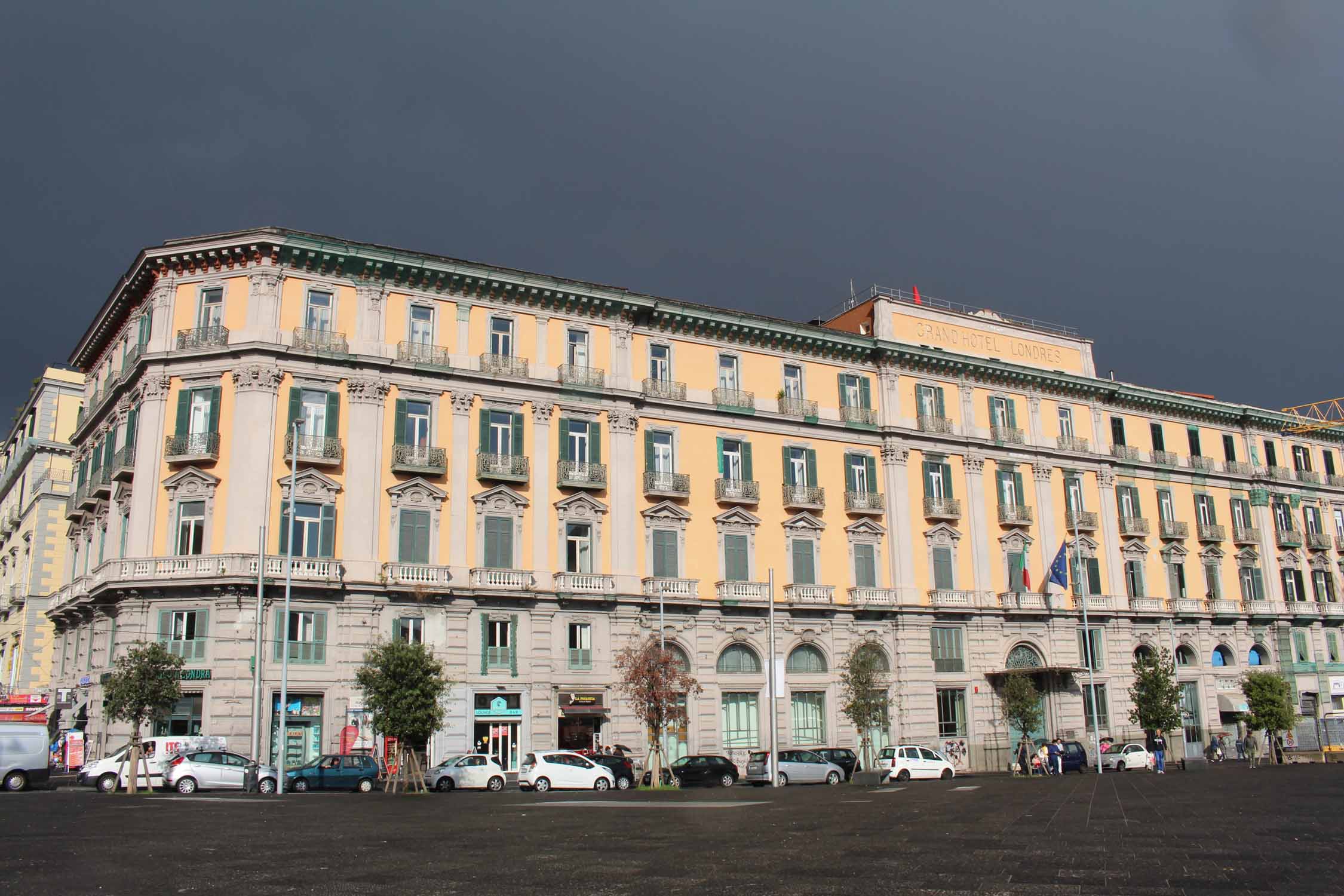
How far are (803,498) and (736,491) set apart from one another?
369 centimetres

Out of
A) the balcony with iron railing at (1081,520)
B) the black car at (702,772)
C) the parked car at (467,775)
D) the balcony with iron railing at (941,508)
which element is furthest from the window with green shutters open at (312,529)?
the balcony with iron railing at (1081,520)

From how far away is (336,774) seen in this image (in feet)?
130

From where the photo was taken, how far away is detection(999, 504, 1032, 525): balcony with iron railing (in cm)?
6047

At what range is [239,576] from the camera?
4181cm

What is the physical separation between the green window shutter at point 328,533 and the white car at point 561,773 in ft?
36.0

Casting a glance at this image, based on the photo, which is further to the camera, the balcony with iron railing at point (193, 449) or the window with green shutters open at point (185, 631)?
the balcony with iron railing at point (193, 449)

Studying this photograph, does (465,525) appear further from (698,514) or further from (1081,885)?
(1081,885)

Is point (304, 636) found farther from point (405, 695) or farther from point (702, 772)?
point (702, 772)

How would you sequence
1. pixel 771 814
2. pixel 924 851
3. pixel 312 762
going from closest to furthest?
1. pixel 924 851
2. pixel 771 814
3. pixel 312 762

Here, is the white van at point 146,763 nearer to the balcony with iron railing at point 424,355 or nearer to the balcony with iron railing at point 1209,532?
the balcony with iron railing at point 424,355

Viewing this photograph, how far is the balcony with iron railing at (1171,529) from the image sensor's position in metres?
66.9

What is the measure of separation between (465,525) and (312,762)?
1101 cm

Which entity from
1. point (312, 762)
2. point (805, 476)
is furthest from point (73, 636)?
point (805, 476)

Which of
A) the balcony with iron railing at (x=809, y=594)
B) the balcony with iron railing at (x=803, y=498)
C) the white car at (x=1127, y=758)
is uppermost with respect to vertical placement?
the balcony with iron railing at (x=803, y=498)
